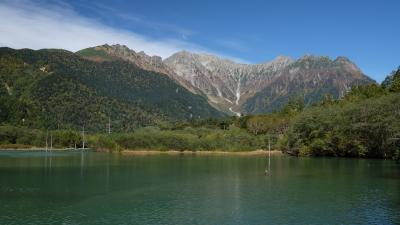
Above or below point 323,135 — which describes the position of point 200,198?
below

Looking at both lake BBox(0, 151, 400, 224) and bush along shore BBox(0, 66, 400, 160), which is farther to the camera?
bush along shore BBox(0, 66, 400, 160)

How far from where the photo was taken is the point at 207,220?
3906 centimetres

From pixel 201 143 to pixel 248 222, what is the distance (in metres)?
140

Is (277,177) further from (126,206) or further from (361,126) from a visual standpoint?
(361,126)

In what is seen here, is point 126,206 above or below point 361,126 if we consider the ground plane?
below

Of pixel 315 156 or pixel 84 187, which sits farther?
pixel 315 156

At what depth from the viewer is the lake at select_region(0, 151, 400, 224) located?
131ft

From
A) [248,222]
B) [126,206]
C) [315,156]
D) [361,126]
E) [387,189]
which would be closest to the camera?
[248,222]

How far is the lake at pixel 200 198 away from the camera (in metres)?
40.0

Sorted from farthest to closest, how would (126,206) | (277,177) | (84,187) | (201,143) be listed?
(201,143) < (277,177) < (84,187) < (126,206)

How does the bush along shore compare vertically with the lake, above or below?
above

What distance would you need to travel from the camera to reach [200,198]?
5147cm

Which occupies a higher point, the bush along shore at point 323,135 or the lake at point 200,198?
the bush along shore at point 323,135

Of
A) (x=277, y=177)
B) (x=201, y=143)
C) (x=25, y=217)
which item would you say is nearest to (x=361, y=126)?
Answer: (x=277, y=177)
